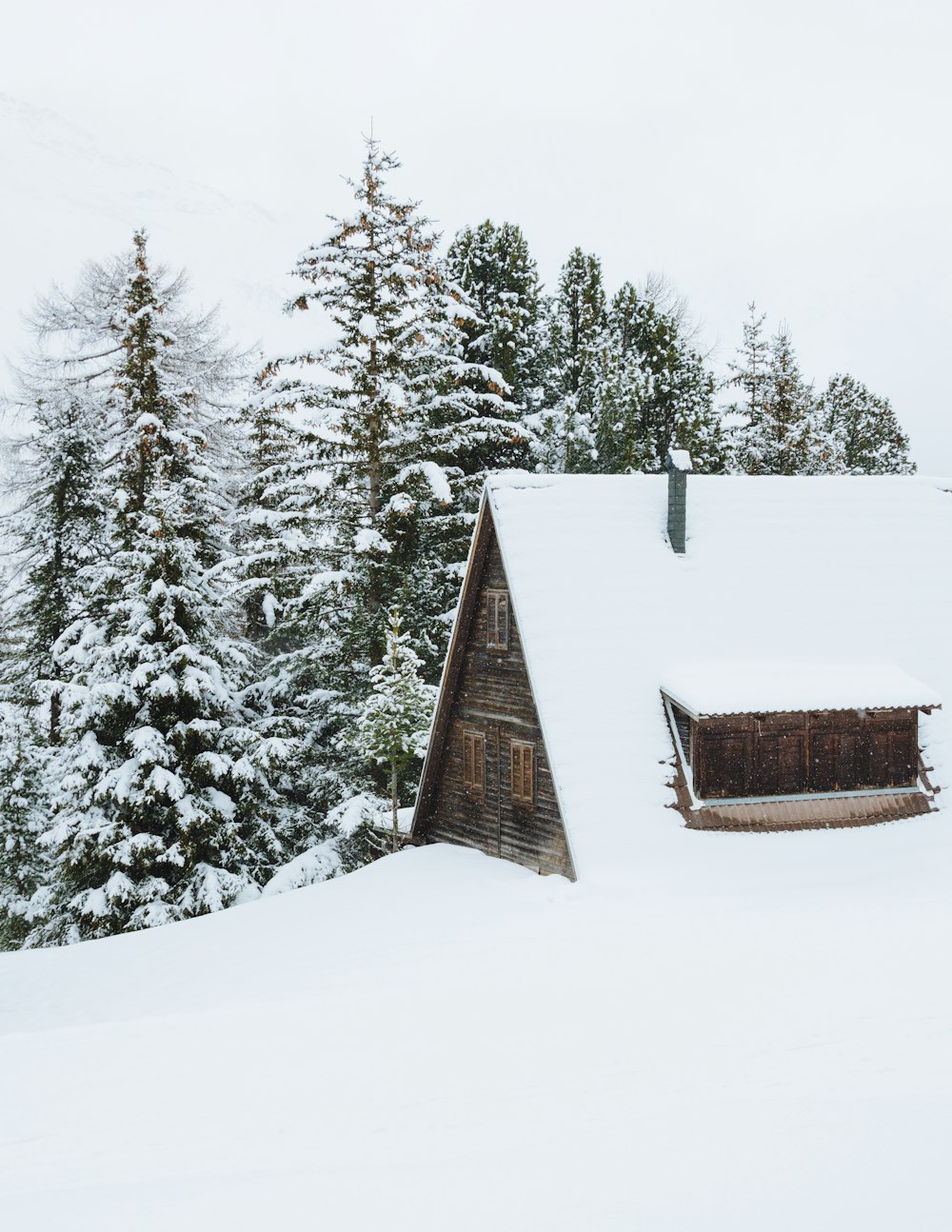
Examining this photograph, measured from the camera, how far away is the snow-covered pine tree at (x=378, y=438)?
23922 millimetres

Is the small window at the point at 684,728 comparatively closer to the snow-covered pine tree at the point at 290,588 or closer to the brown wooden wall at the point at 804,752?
the brown wooden wall at the point at 804,752

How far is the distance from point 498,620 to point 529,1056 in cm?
916

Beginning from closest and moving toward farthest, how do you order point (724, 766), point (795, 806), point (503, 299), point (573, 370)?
point (724, 766) → point (795, 806) → point (503, 299) → point (573, 370)

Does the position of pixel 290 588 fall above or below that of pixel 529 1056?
above

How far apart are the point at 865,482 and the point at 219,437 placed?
1886 cm

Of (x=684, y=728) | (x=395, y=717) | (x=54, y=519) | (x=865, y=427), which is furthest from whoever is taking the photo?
(x=865, y=427)

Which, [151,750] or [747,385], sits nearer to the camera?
[151,750]

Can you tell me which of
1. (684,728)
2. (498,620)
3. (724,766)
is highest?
(498,620)

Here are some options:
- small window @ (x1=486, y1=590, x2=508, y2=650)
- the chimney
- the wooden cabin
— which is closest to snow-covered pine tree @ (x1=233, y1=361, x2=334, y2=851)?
the wooden cabin

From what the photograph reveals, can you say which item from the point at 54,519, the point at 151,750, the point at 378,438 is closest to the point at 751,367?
the point at 378,438

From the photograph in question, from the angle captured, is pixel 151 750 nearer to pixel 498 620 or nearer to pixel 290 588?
pixel 290 588

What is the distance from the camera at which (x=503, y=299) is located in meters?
29.9

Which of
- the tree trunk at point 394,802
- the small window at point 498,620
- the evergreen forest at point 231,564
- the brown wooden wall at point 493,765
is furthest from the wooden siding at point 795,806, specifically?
the tree trunk at point 394,802

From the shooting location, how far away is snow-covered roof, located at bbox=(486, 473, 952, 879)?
595 inches
